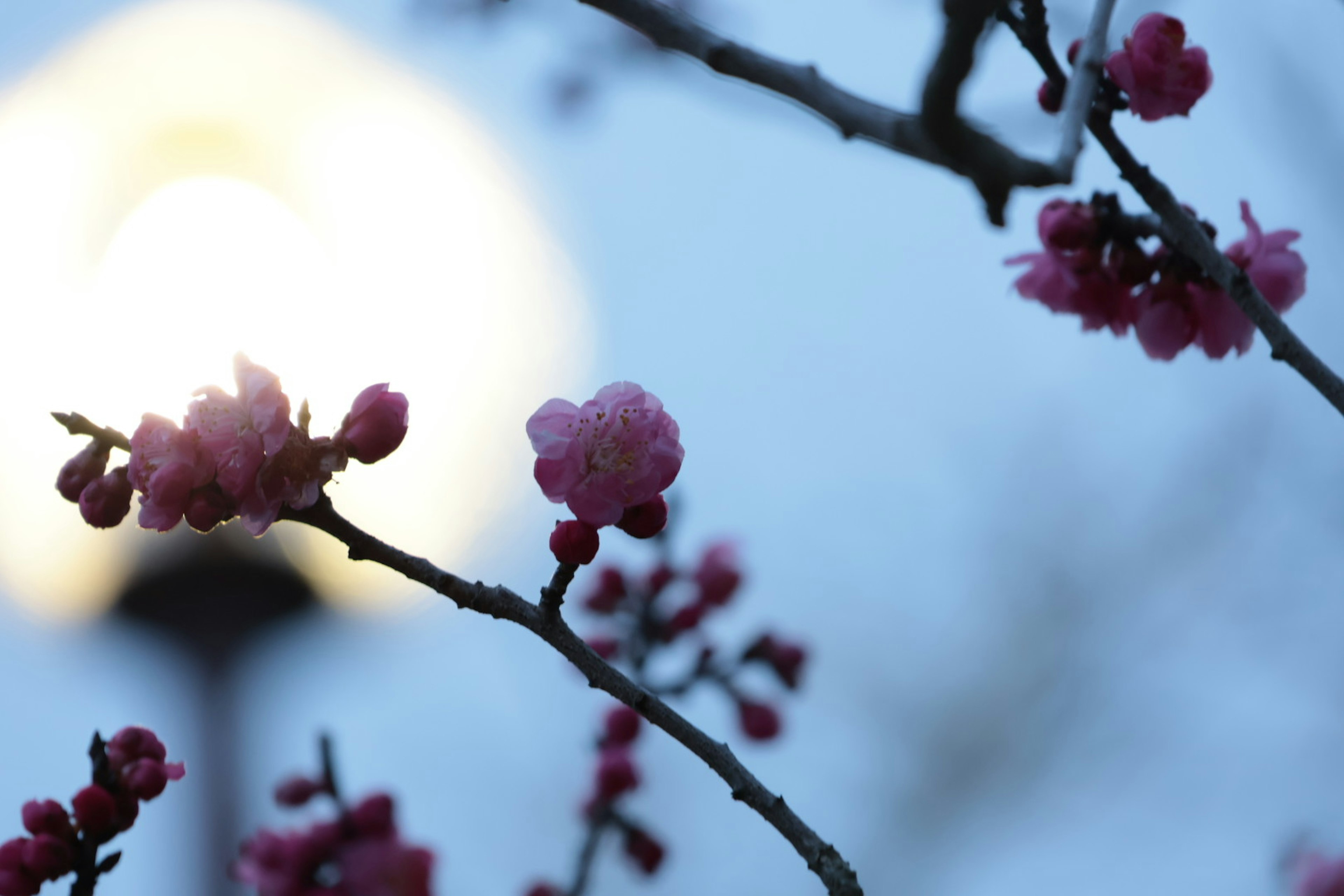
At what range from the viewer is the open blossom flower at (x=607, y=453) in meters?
1.46

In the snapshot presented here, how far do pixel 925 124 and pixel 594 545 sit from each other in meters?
0.74

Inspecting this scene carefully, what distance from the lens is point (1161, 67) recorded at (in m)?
1.95

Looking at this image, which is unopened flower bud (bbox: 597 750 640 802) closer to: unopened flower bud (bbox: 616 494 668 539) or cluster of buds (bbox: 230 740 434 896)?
cluster of buds (bbox: 230 740 434 896)

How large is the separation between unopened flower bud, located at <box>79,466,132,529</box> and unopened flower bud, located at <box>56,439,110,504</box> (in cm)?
2

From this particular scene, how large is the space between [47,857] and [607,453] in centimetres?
123

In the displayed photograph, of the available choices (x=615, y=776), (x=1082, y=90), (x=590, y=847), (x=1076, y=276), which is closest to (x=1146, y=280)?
(x=1076, y=276)

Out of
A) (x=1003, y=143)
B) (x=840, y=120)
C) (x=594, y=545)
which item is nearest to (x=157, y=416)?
(x=594, y=545)

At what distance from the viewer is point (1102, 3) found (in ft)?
5.28

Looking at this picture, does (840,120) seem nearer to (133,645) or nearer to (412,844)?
(412,844)

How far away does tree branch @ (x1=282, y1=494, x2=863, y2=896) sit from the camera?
116 cm

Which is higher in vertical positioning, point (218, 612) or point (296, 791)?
point (218, 612)

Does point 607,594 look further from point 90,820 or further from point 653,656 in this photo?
point 90,820

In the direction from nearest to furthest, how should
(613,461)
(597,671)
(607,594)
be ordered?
(597,671) → (613,461) → (607,594)

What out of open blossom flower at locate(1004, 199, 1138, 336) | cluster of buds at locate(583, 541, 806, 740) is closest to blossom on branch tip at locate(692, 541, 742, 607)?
cluster of buds at locate(583, 541, 806, 740)
